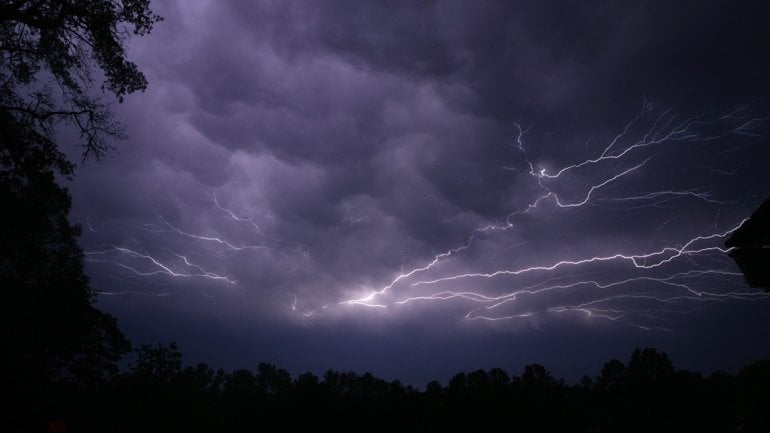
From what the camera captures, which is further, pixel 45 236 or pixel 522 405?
pixel 522 405

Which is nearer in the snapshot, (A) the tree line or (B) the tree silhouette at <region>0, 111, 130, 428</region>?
(B) the tree silhouette at <region>0, 111, 130, 428</region>

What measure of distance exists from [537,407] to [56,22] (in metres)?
50.2

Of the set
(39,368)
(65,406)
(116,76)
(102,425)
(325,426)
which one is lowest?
(325,426)

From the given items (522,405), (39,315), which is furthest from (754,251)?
(522,405)

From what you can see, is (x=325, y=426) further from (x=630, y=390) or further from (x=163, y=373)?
(x=630, y=390)

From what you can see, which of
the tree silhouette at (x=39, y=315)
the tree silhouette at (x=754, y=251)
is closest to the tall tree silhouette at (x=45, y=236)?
the tree silhouette at (x=39, y=315)

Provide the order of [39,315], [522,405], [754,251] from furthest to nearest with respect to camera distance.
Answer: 1. [522,405]
2. [39,315]
3. [754,251]

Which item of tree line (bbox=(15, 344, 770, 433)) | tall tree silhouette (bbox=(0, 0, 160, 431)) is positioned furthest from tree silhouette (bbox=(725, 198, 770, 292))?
tree line (bbox=(15, 344, 770, 433))

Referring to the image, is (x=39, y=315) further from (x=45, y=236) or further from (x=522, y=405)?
(x=522, y=405)

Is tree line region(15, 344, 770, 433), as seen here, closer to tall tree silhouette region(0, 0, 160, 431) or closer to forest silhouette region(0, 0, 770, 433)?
forest silhouette region(0, 0, 770, 433)

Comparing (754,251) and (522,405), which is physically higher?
(754,251)

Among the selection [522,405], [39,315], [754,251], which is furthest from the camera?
[522,405]

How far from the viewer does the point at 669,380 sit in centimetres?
4456

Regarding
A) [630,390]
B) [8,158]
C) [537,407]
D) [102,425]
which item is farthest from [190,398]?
[630,390]
